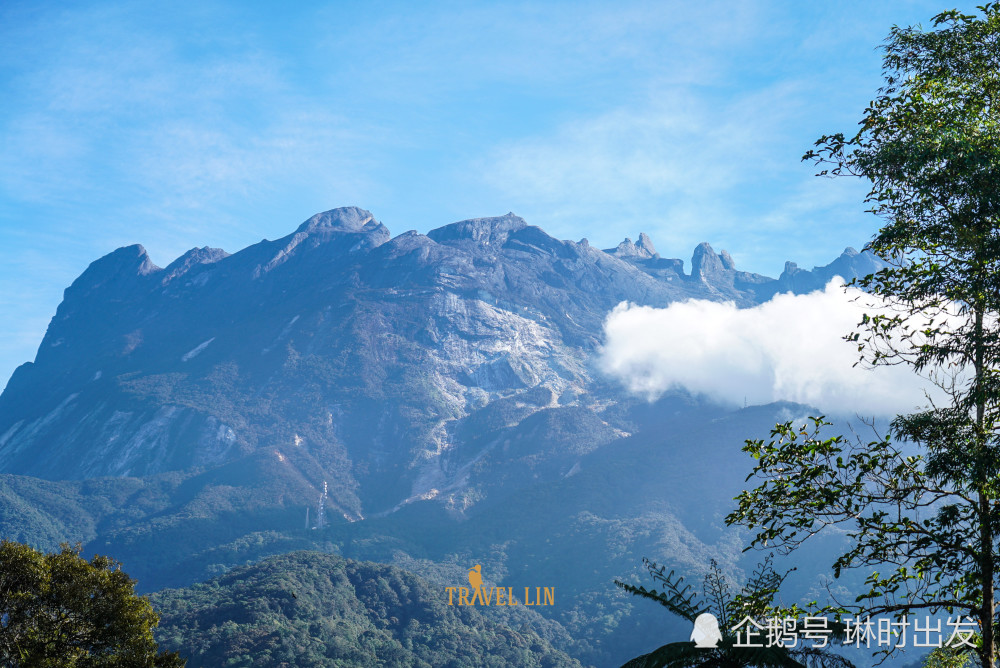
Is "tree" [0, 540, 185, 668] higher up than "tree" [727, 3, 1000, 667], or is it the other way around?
"tree" [727, 3, 1000, 667]

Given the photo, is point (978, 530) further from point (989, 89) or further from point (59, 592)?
point (59, 592)

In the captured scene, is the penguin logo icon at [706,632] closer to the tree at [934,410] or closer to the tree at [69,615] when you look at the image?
the tree at [934,410]

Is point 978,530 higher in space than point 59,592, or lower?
higher

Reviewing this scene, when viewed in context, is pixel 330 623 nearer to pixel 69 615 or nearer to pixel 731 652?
pixel 69 615

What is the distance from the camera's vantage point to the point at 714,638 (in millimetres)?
15305

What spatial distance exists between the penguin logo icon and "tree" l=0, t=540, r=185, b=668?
57.5 feet

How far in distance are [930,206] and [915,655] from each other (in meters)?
225

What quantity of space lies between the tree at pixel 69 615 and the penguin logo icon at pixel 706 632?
17.5 meters

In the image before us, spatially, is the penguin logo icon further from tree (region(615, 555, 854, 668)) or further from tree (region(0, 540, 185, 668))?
tree (region(0, 540, 185, 668))

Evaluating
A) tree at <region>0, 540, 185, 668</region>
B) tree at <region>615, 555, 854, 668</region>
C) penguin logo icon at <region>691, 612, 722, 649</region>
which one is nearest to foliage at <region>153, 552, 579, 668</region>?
tree at <region>0, 540, 185, 668</region>

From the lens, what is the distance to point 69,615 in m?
24.0

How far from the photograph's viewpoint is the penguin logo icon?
50.2ft

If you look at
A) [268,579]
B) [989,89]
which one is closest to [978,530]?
[989,89]

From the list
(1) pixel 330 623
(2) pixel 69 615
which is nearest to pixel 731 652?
(2) pixel 69 615
